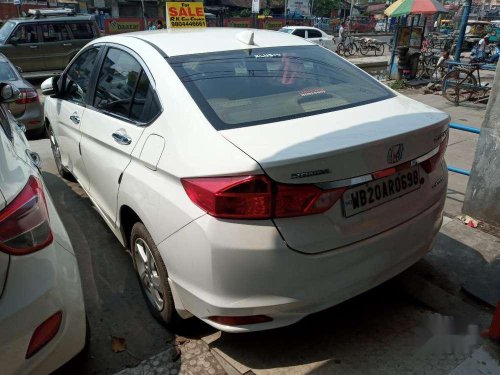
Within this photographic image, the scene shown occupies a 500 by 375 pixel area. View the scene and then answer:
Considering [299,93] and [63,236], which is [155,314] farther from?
[299,93]

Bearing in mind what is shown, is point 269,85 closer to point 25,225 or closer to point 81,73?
point 25,225

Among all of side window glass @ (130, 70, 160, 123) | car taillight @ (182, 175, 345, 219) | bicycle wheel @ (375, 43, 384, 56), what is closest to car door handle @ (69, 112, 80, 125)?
side window glass @ (130, 70, 160, 123)

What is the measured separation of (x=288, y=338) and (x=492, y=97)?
2667 millimetres

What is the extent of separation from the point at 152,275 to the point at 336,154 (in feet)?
4.69

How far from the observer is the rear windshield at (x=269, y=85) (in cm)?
238

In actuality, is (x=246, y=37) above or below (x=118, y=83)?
above

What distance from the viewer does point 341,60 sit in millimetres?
3318

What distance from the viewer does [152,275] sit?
266 centimetres

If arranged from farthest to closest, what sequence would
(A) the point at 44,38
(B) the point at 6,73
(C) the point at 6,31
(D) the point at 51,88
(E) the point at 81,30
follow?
1. (E) the point at 81,30
2. (A) the point at 44,38
3. (C) the point at 6,31
4. (B) the point at 6,73
5. (D) the point at 51,88

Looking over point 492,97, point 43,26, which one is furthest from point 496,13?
point 492,97

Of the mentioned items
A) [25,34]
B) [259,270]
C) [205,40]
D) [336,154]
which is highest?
[205,40]

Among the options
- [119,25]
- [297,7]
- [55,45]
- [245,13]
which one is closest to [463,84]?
[55,45]

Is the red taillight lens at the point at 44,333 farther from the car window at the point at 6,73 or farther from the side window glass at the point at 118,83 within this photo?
the car window at the point at 6,73

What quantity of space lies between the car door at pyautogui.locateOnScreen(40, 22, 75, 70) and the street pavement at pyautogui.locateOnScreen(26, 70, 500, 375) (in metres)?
12.7
